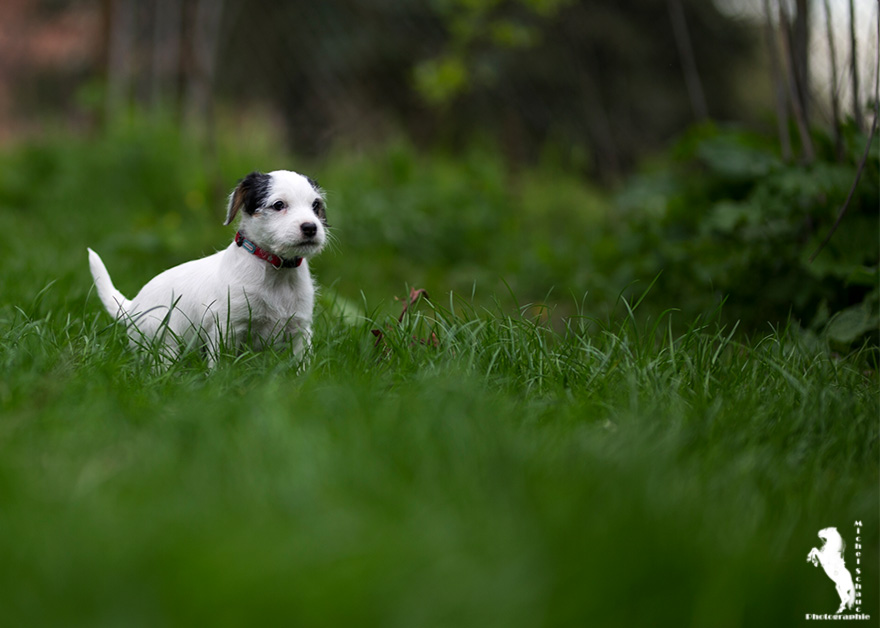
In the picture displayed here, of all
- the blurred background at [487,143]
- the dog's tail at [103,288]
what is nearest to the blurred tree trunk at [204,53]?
the blurred background at [487,143]

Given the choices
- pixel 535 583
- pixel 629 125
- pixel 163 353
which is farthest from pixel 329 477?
pixel 629 125

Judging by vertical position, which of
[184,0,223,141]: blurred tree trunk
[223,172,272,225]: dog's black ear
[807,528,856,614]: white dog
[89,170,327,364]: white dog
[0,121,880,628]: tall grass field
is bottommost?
[807,528,856,614]: white dog

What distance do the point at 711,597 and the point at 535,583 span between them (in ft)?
1.11

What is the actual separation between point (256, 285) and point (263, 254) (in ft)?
0.38

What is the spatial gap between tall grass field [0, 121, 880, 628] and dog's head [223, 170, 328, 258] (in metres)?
0.36

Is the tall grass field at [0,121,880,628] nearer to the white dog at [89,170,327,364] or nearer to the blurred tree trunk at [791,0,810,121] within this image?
the white dog at [89,170,327,364]

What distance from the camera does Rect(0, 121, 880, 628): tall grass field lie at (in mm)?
1399

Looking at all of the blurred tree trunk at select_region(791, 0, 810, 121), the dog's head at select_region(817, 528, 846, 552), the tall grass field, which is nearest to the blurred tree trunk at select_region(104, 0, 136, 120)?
the tall grass field

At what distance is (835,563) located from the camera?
1.75 metres

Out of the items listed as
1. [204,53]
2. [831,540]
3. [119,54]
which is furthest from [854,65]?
[119,54]

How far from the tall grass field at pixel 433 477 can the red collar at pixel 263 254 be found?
0.30 metres

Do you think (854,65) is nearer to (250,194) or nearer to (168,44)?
(250,194)

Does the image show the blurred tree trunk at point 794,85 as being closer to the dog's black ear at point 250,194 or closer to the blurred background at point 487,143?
the blurred background at point 487,143

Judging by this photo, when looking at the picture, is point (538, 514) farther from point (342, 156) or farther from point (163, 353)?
point (342, 156)
